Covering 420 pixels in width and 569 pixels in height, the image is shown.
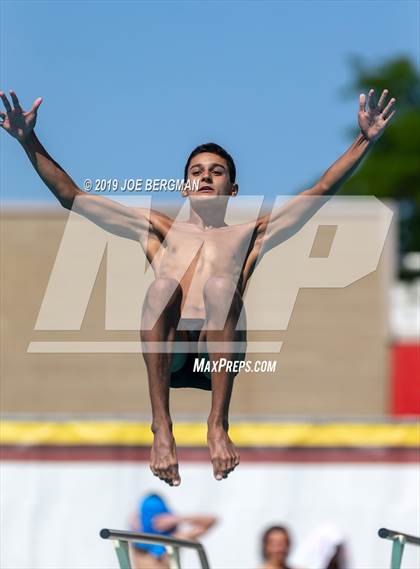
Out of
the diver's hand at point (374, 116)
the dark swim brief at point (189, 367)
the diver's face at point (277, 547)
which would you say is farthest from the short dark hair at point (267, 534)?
the diver's hand at point (374, 116)

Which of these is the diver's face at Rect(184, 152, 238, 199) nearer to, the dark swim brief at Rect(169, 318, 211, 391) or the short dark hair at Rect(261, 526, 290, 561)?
the dark swim brief at Rect(169, 318, 211, 391)

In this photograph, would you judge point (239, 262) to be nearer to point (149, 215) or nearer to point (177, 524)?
point (149, 215)

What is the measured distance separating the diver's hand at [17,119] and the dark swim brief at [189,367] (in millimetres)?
822

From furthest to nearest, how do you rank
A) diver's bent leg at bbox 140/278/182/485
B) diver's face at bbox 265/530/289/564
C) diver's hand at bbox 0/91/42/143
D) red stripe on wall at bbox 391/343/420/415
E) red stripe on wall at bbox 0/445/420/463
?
red stripe on wall at bbox 391/343/420/415
red stripe on wall at bbox 0/445/420/463
diver's face at bbox 265/530/289/564
diver's hand at bbox 0/91/42/143
diver's bent leg at bbox 140/278/182/485

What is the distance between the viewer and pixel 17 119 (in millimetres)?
4453

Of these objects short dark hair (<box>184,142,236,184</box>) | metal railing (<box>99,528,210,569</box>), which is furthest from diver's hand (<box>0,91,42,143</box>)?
metal railing (<box>99,528,210,569</box>)

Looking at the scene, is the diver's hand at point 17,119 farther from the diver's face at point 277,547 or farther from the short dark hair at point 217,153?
the diver's face at point 277,547

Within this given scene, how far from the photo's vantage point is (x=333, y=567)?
29.2 feet

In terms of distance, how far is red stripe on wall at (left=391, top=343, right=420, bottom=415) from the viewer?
15906 mm

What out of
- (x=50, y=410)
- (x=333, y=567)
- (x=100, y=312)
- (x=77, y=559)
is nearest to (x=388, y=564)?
(x=333, y=567)

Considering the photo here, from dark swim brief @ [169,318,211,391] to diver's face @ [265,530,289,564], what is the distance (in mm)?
4687

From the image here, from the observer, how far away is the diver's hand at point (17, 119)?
14.6 feet

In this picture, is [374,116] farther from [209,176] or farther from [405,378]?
[405,378]

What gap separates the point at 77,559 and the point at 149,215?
5.29 m
